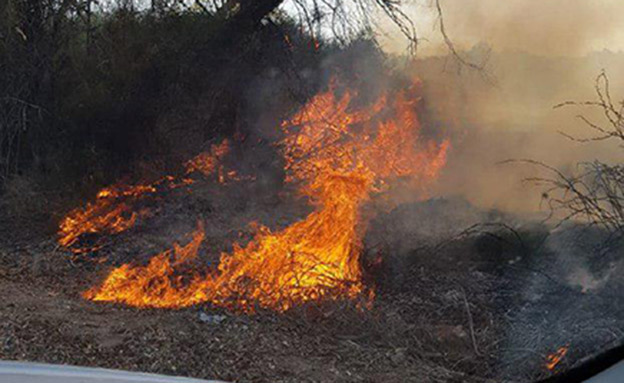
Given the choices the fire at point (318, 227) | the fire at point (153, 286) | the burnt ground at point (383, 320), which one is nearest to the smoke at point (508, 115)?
the fire at point (318, 227)

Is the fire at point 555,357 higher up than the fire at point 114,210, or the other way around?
the fire at point 114,210

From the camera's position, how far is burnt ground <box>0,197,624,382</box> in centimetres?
490

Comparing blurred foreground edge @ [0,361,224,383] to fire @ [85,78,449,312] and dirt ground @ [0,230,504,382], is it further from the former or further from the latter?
fire @ [85,78,449,312]

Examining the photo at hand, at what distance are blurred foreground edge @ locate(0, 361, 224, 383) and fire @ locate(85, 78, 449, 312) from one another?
3856mm

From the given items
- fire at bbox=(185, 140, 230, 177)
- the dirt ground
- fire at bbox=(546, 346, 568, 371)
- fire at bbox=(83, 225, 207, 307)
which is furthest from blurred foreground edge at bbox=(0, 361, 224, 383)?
fire at bbox=(185, 140, 230, 177)

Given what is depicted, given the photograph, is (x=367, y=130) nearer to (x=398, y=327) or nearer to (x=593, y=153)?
(x=593, y=153)

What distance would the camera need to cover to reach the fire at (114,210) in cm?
767

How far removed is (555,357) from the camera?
507 cm

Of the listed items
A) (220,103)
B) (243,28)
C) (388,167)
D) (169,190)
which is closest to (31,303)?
(169,190)

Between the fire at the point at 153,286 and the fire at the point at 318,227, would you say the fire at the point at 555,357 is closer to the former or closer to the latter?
the fire at the point at 318,227

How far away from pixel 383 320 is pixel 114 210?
4.01 metres

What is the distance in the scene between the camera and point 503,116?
1205 centimetres

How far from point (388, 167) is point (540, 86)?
14.0 feet

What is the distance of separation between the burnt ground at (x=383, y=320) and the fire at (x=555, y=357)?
0.22 feet
